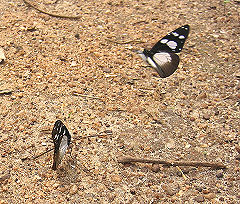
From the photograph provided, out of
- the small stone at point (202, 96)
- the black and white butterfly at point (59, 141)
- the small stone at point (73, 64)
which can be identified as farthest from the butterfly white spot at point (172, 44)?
the black and white butterfly at point (59, 141)

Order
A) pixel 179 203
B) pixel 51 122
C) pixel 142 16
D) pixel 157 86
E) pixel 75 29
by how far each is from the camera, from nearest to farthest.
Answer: pixel 179 203 < pixel 51 122 < pixel 157 86 < pixel 75 29 < pixel 142 16

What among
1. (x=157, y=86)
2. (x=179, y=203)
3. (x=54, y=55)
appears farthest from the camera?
(x=54, y=55)

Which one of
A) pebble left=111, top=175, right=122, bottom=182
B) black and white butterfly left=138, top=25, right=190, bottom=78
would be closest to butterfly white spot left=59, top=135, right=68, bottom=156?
pebble left=111, top=175, right=122, bottom=182

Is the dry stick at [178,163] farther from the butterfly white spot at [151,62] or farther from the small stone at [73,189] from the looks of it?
the butterfly white spot at [151,62]

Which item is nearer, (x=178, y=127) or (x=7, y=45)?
(x=178, y=127)

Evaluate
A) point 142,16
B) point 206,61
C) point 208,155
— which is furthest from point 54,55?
point 208,155

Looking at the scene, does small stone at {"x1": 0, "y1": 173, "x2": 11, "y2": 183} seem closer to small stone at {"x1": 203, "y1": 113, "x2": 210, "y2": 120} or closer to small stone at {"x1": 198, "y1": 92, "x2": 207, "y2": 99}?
small stone at {"x1": 203, "y1": 113, "x2": 210, "y2": 120}

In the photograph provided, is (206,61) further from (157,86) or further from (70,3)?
(70,3)

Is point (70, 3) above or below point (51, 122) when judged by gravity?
above
